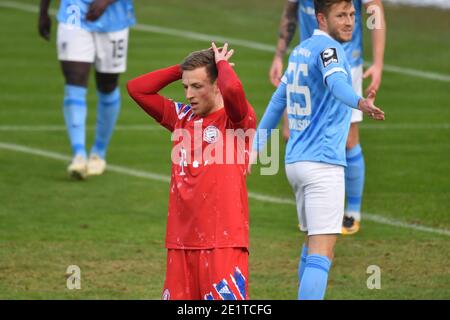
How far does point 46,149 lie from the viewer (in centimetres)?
1514

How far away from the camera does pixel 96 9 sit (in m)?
13.3

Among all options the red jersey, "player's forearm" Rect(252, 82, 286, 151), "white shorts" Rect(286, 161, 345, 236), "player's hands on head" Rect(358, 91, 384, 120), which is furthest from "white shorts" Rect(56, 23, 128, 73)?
"player's hands on head" Rect(358, 91, 384, 120)

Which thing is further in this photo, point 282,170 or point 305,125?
point 282,170

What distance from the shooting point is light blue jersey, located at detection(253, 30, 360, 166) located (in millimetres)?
8328

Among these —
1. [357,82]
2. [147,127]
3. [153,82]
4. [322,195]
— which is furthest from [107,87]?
[153,82]

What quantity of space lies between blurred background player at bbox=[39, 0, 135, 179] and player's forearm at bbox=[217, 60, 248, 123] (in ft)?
20.2

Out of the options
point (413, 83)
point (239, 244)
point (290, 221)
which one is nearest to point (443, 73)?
point (413, 83)

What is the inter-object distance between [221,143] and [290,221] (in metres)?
4.50

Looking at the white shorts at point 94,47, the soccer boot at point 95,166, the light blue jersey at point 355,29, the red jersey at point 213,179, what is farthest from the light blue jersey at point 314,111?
the soccer boot at point 95,166

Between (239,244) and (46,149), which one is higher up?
(46,149)

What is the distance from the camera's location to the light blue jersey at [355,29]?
11031mm
